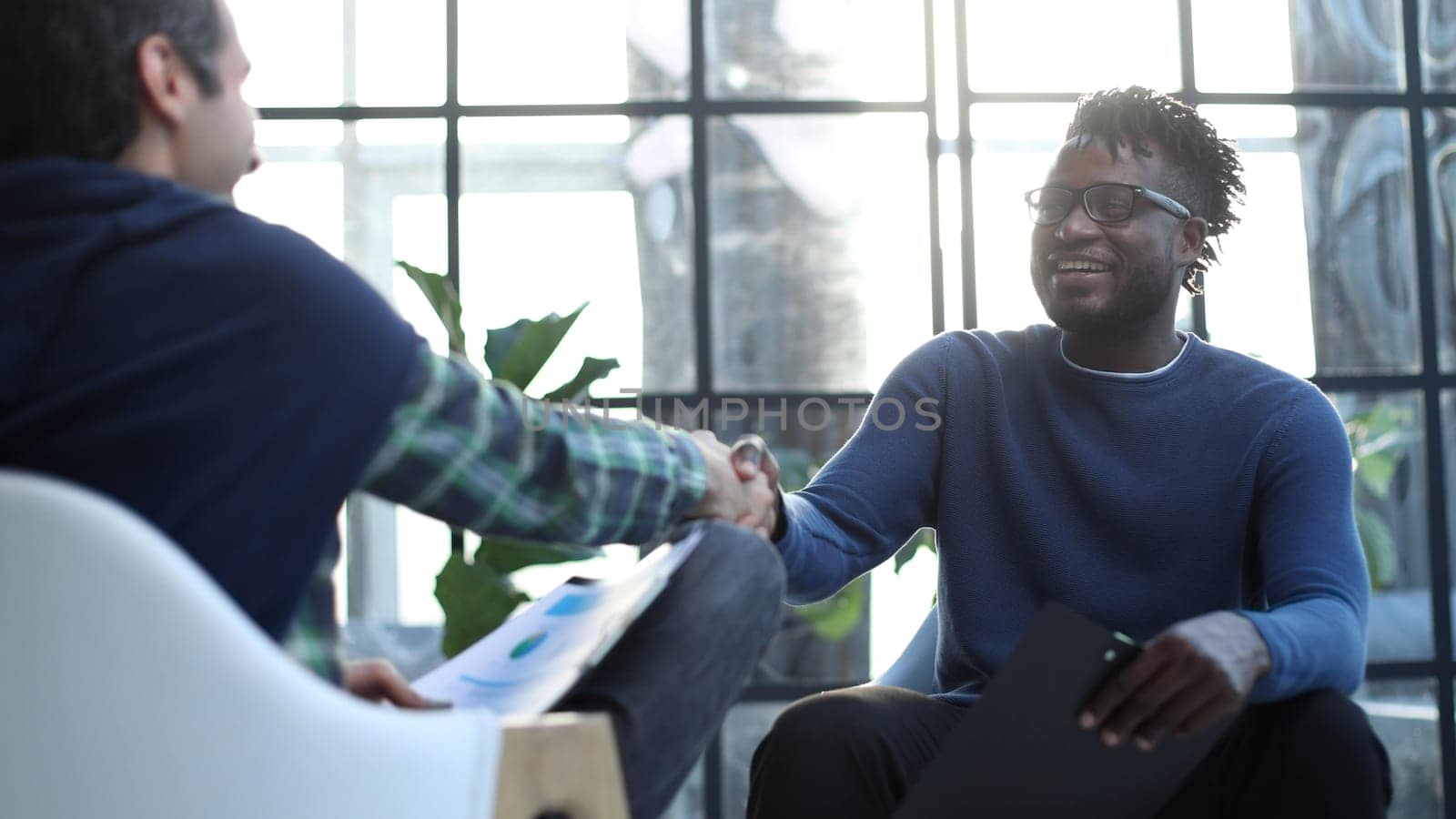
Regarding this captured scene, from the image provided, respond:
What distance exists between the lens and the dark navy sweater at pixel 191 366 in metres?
0.88

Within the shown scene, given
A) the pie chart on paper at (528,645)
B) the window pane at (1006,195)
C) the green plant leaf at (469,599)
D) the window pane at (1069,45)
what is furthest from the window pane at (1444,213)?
the pie chart on paper at (528,645)

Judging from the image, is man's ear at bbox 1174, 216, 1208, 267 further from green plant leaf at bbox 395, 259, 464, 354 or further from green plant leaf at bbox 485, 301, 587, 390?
green plant leaf at bbox 395, 259, 464, 354

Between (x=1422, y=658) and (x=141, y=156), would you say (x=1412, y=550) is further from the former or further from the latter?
(x=141, y=156)

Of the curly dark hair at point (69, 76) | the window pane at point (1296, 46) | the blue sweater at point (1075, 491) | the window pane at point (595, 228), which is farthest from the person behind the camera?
the window pane at point (1296, 46)

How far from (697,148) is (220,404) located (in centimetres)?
205

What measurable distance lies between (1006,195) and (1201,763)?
165 centimetres

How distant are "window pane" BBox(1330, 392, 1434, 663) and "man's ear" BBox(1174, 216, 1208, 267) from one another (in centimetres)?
125

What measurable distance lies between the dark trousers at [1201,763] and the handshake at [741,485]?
0.22 m

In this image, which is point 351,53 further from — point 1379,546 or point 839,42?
point 1379,546

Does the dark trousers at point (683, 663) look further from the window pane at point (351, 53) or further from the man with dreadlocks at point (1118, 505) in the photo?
the window pane at point (351, 53)

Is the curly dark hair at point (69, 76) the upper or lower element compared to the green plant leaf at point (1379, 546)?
upper

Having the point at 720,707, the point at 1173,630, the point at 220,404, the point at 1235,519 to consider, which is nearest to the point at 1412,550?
the point at 1235,519

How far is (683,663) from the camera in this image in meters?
1.18

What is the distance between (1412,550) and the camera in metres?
2.94
